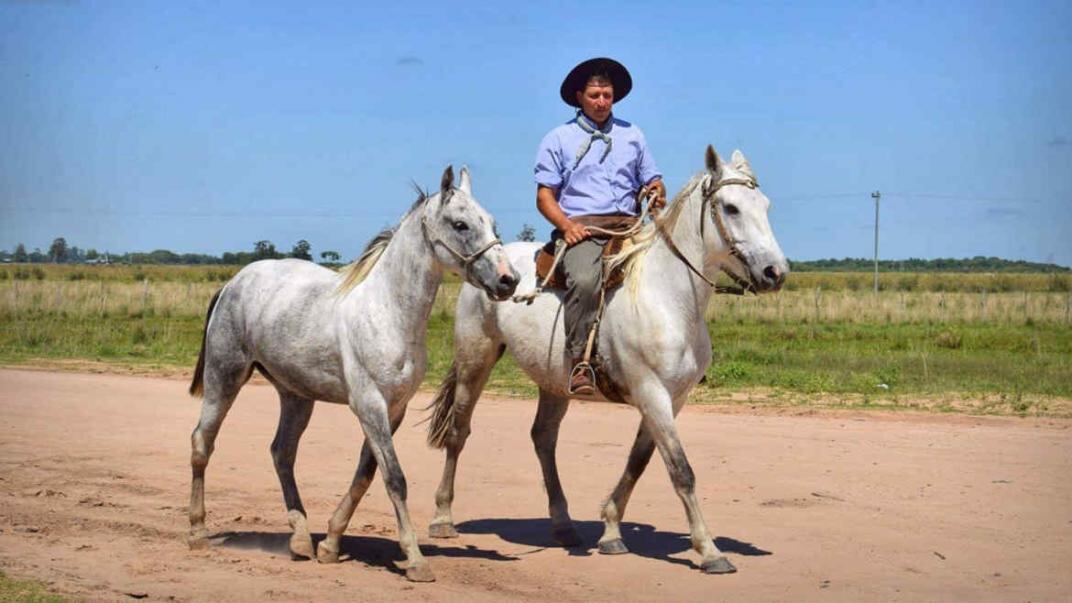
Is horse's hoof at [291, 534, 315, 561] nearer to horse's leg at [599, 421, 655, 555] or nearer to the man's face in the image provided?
horse's leg at [599, 421, 655, 555]

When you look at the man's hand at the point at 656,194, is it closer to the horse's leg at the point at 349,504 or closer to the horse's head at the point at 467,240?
the horse's head at the point at 467,240

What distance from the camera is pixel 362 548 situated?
8.82 m

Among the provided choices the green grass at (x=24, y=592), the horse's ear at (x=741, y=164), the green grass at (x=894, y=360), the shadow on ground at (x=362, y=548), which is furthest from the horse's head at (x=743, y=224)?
the green grass at (x=894, y=360)

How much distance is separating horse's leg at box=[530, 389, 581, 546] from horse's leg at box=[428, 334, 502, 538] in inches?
18.9

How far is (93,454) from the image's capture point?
41.2ft

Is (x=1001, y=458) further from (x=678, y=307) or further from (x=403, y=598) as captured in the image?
(x=403, y=598)

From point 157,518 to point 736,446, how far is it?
5.97 m

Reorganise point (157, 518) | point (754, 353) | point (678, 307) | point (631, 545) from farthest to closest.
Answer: point (754, 353)
point (157, 518)
point (631, 545)
point (678, 307)

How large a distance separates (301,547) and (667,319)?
2746 millimetres

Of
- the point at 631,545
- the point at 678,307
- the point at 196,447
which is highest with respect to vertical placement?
the point at 678,307

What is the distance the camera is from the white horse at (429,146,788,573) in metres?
8.07

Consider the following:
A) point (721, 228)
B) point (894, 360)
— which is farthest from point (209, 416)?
point (894, 360)

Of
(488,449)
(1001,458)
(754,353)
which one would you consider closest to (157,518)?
(488,449)

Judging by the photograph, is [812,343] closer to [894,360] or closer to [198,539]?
[894,360]
